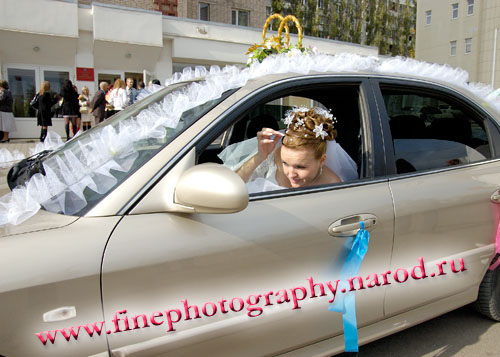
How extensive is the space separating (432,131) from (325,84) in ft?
3.25

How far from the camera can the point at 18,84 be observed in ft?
44.6

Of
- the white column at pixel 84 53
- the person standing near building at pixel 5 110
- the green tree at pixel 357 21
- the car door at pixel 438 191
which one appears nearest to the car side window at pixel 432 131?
the car door at pixel 438 191

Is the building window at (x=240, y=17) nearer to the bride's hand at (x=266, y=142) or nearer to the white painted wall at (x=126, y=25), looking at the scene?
the white painted wall at (x=126, y=25)

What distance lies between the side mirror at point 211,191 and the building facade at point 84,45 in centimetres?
1247

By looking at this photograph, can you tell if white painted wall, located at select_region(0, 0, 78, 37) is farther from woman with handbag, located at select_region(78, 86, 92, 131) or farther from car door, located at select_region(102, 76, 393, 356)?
car door, located at select_region(102, 76, 393, 356)

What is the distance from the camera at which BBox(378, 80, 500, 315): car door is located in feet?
6.98

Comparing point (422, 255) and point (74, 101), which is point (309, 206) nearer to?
point (422, 255)

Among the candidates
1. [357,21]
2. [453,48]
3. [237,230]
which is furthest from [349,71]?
A: [453,48]

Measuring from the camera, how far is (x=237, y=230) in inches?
65.6

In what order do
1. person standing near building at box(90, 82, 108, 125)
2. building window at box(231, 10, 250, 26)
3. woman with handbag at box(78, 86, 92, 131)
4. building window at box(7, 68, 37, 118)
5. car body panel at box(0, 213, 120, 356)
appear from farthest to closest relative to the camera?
building window at box(231, 10, 250, 26) < building window at box(7, 68, 37, 118) < woman with handbag at box(78, 86, 92, 131) < person standing near building at box(90, 82, 108, 125) < car body panel at box(0, 213, 120, 356)

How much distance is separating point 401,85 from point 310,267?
1.20 meters

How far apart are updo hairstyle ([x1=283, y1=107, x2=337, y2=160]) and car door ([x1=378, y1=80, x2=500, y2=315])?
30 centimetres

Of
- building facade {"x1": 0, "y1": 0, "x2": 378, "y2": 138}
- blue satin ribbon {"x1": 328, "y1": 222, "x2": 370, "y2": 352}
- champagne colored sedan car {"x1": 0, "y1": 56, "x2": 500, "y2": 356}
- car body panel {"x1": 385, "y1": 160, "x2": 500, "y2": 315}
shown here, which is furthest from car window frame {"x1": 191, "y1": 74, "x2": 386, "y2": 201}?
building facade {"x1": 0, "y1": 0, "x2": 378, "y2": 138}

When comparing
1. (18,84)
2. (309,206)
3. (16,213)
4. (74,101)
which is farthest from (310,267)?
(18,84)
